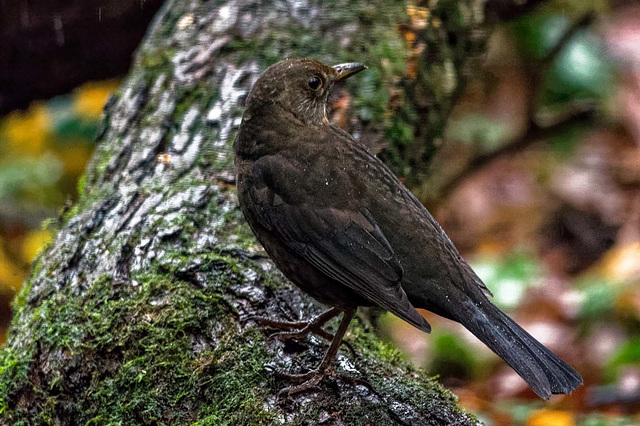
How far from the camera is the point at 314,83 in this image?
3.58m

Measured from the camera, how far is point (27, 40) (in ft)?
20.1

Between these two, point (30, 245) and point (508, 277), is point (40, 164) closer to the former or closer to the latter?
point (30, 245)

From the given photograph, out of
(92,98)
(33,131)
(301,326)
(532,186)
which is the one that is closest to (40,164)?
(33,131)

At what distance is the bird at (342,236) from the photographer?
302 cm

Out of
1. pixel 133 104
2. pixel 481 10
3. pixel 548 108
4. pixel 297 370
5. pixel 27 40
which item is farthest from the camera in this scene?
pixel 548 108

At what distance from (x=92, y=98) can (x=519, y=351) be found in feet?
18.8

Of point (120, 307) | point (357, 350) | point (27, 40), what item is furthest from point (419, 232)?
point (27, 40)

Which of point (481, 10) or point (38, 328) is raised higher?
point (481, 10)

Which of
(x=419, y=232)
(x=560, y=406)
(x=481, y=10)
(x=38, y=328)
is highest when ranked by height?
(x=481, y=10)

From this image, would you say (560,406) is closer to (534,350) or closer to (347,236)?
(534,350)

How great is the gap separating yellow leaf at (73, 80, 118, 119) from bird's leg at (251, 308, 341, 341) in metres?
4.69

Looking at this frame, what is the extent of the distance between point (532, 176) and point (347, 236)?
612 centimetres

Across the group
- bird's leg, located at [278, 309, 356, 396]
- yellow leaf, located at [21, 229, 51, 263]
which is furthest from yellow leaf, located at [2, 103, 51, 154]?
bird's leg, located at [278, 309, 356, 396]

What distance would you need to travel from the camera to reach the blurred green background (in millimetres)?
5719
